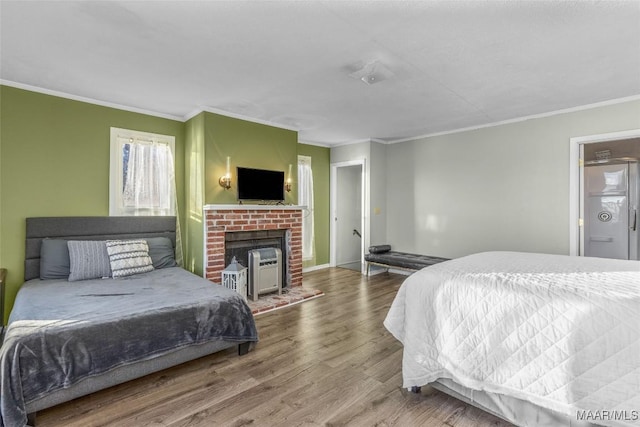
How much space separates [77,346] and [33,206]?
2098 mm

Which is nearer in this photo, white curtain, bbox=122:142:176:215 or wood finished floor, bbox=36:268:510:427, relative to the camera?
wood finished floor, bbox=36:268:510:427

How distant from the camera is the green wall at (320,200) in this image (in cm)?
575

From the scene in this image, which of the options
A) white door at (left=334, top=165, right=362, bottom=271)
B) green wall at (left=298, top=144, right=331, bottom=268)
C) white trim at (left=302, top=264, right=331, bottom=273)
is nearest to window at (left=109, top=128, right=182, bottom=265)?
white trim at (left=302, top=264, right=331, bottom=273)

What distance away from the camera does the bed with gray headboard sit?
67.5 inches

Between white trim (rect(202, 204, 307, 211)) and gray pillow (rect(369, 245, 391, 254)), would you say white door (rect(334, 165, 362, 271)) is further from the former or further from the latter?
white trim (rect(202, 204, 307, 211))

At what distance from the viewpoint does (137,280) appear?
2943 mm

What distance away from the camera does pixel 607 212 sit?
4.43m

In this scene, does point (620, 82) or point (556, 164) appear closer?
point (620, 82)

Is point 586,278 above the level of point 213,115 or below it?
below

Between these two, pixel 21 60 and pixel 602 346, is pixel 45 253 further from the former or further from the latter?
pixel 602 346

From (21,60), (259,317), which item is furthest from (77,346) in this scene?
(21,60)

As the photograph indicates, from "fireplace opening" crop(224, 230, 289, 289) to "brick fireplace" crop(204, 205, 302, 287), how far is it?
3 centimetres

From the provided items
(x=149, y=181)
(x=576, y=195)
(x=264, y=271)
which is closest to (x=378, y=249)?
(x=264, y=271)

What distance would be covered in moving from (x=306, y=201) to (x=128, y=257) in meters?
3.06
